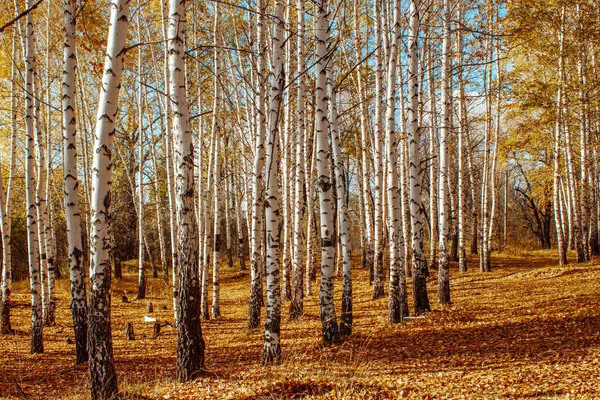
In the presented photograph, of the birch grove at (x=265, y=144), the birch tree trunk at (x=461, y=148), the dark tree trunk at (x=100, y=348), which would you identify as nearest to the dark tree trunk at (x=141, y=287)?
the birch grove at (x=265, y=144)

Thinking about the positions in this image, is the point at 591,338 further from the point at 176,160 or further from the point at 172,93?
the point at 172,93

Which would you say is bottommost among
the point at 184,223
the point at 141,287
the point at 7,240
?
the point at 141,287

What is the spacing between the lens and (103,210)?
190 inches

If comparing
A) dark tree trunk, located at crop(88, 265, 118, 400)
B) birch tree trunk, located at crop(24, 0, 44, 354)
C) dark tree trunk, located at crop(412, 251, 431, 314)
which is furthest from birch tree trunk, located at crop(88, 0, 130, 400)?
dark tree trunk, located at crop(412, 251, 431, 314)

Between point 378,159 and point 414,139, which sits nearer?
point 414,139

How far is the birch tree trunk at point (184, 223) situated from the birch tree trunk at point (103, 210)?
819mm

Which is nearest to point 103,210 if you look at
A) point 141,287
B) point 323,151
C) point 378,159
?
point 323,151

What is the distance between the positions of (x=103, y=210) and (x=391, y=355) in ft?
13.9

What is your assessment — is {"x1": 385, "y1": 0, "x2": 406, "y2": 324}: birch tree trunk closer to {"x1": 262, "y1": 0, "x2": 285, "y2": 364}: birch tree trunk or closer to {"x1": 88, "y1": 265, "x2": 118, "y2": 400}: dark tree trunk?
{"x1": 262, "y1": 0, "x2": 285, "y2": 364}: birch tree trunk

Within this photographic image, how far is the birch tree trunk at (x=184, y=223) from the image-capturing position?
5.48m

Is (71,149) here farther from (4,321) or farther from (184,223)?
(4,321)

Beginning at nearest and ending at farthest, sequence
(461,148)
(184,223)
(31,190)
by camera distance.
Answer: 1. (184,223)
2. (31,190)
3. (461,148)

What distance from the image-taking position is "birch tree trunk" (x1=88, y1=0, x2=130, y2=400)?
187 inches

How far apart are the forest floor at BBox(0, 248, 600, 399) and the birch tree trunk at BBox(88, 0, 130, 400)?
0.49 m
